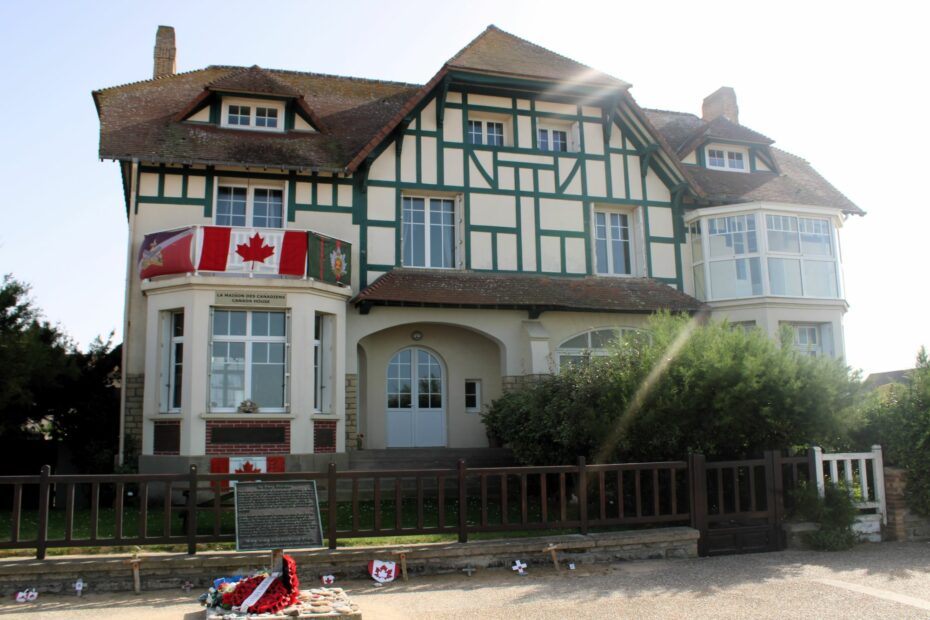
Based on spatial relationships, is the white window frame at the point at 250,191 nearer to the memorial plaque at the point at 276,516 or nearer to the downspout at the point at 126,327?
the downspout at the point at 126,327

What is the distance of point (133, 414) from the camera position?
575 inches

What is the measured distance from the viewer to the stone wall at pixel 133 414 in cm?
1447

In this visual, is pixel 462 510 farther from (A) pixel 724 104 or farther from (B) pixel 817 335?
(A) pixel 724 104

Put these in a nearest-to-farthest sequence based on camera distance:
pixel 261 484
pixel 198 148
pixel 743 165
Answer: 1. pixel 261 484
2. pixel 198 148
3. pixel 743 165

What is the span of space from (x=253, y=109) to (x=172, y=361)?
597 centimetres

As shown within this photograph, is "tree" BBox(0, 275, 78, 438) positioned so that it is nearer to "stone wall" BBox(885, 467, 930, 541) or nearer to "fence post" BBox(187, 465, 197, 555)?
"fence post" BBox(187, 465, 197, 555)

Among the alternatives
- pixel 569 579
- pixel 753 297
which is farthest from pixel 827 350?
pixel 569 579

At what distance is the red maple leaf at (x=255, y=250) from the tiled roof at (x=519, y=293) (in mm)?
2118

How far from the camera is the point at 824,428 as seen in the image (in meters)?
10.3

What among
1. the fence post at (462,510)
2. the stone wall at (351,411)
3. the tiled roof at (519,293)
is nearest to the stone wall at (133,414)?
the stone wall at (351,411)

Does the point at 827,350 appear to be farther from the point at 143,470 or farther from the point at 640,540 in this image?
the point at 143,470

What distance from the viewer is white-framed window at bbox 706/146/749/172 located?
2050 centimetres

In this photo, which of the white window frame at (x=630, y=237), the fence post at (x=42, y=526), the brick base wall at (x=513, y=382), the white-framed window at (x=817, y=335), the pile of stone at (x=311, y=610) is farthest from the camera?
the white window frame at (x=630, y=237)

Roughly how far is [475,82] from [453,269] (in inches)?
162
